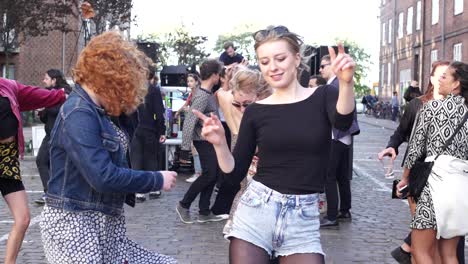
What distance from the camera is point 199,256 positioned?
661 cm

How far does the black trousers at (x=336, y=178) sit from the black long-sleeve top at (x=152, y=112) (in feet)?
9.03

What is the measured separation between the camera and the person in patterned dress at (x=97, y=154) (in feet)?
10.5

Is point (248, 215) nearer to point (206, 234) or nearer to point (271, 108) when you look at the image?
point (271, 108)

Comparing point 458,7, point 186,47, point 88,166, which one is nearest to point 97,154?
point 88,166

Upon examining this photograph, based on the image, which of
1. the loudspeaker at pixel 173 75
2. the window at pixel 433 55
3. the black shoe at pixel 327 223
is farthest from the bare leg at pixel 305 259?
the window at pixel 433 55

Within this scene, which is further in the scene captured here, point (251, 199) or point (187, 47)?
point (187, 47)

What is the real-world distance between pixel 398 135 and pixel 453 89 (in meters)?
1.01

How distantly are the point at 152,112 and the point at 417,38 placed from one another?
127 ft

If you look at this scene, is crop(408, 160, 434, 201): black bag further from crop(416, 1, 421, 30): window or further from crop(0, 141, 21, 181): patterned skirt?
crop(416, 1, 421, 30): window

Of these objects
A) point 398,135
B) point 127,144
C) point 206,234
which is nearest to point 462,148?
point 398,135

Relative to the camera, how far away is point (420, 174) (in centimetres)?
483

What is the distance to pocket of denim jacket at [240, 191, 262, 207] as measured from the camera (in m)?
3.51

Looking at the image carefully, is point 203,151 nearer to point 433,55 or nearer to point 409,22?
point 433,55

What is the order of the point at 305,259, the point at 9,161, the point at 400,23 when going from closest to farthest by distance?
the point at 305,259
the point at 9,161
the point at 400,23
